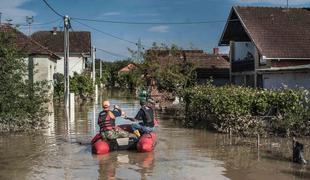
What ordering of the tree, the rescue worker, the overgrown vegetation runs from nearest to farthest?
the rescue worker → the overgrown vegetation → the tree

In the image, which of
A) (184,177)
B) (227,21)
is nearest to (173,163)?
(184,177)

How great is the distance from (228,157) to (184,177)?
133 inches

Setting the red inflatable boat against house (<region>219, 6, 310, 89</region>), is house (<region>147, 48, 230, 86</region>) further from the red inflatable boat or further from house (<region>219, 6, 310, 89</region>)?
the red inflatable boat

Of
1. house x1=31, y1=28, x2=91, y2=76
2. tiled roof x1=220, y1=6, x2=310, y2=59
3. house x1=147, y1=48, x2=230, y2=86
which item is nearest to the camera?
tiled roof x1=220, y1=6, x2=310, y2=59

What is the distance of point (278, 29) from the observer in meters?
35.1

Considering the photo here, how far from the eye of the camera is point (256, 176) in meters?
12.6

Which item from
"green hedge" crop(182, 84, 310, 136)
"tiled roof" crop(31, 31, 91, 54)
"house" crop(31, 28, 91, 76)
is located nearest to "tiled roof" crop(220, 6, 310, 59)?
"green hedge" crop(182, 84, 310, 136)

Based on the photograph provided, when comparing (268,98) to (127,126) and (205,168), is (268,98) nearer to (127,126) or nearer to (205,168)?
(127,126)

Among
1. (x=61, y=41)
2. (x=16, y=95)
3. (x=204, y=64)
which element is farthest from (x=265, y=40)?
(x=61, y=41)

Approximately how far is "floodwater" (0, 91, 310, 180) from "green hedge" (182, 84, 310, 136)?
0.66 meters

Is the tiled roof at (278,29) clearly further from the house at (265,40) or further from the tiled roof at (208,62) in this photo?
the tiled roof at (208,62)

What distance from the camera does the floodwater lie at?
12.9 meters

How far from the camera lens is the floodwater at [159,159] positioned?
12875 millimetres

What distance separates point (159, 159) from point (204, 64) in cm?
3503
